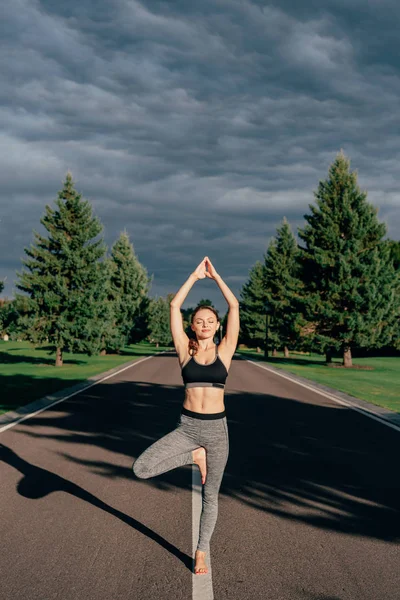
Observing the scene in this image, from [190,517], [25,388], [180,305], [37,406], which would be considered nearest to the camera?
[180,305]

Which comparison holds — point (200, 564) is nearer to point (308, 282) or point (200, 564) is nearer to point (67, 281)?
point (67, 281)

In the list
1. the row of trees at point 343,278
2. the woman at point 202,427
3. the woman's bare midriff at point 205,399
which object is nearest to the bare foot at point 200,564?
the woman at point 202,427

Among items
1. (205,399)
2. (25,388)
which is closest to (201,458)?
(205,399)

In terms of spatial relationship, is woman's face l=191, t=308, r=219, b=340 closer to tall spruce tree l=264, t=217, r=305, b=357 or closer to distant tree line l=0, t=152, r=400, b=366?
distant tree line l=0, t=152, r=400, b=366

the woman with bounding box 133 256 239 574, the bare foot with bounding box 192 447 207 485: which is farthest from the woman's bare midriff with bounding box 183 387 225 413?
the bare foot with bounding box 192 447 207 485

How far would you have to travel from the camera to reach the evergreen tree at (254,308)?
61594 millimetres

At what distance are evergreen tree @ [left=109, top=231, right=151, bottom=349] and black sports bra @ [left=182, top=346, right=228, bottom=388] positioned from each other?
4972 cm

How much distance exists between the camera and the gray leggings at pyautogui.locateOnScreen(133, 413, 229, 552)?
4219mm

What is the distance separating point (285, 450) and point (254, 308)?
5489 centimetres

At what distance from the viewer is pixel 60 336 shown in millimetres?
35000

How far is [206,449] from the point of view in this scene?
4.29 m

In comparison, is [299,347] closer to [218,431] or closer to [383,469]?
[383,469]

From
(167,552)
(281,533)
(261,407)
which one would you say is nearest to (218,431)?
(167,552)

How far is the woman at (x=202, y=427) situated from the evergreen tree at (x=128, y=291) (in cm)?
4964
